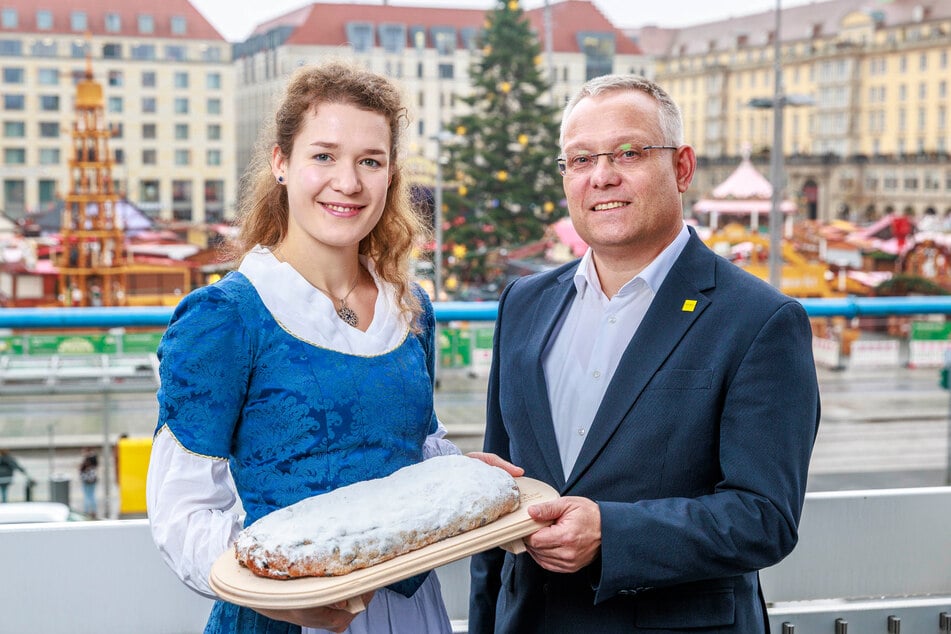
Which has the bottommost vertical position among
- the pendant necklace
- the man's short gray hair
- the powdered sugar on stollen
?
the powdered sugar on stollen

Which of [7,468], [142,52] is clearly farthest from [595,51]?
[7,468]

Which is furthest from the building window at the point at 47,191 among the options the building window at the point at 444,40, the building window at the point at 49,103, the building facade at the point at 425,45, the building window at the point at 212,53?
the building window at the point at 444,40

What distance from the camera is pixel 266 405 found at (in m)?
1.53

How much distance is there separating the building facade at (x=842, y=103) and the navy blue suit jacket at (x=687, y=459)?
221ft

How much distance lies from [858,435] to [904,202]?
181ft

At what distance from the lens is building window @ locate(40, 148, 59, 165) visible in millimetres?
56625

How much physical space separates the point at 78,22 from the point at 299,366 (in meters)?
62.3

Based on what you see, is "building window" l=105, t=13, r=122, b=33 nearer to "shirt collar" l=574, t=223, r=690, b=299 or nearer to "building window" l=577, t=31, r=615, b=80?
"building window" l=577, t=31, r=615, b=80

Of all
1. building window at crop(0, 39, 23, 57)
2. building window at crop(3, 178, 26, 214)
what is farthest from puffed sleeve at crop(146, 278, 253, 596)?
building window at crop(0, 39, 23, 57)

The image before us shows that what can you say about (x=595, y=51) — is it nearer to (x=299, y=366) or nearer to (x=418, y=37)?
(x=418, y=37)

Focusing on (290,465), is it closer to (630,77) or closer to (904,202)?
(630,77)

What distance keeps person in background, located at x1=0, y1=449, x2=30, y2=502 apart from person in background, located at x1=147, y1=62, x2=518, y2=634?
3162mm

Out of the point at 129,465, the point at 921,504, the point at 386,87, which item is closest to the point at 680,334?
the point at 386,87

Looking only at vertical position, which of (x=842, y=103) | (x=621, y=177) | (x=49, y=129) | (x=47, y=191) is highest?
(x=842, y=103)
